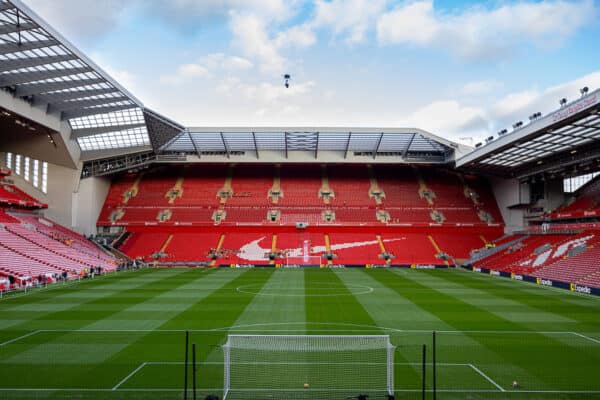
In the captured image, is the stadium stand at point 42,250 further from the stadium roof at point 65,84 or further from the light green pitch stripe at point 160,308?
the light green pitch stripe at point 160,308

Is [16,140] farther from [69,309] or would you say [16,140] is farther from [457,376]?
[457,376]

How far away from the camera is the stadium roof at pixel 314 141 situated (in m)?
51.8

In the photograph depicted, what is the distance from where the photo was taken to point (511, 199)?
56.6 metres

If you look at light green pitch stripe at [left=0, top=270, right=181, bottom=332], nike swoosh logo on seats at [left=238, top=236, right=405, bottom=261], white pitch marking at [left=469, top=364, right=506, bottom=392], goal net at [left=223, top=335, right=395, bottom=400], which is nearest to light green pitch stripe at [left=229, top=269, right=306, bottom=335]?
goal net at [left=223, top=335, right=395, bottom=400]

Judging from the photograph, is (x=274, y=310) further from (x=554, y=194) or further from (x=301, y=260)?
(x=554, y=194)

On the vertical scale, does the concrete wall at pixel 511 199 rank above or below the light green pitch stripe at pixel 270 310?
above

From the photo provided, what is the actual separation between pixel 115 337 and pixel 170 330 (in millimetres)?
2196

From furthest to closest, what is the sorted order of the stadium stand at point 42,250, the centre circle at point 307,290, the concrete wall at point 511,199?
1. the concrete wall at point 511,199
2. the stadium stand at point 42,250
3. the centre circle at point 307,290

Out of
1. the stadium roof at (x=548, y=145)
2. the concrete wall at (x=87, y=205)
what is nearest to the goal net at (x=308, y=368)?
the stadium roof at (x=548, y=145)

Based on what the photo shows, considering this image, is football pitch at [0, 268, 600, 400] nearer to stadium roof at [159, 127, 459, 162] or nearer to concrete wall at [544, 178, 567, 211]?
stadium roof at [159, 127, 459, 162]

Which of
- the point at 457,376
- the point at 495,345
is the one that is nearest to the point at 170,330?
the point at 457,376

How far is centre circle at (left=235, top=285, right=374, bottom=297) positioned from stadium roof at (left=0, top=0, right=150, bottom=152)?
66.2 feet

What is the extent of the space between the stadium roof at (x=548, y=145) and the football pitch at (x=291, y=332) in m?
12.2

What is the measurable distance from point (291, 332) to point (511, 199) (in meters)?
47.6
